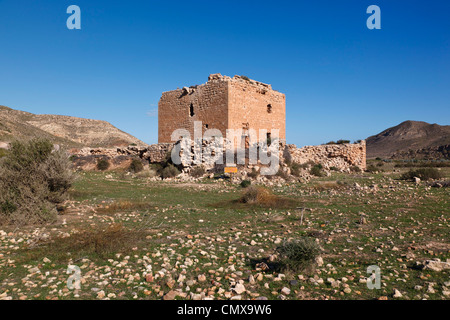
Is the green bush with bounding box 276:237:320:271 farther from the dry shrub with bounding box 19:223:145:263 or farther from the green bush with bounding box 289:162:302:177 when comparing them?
the green bush with bounding box 289:162:302:177

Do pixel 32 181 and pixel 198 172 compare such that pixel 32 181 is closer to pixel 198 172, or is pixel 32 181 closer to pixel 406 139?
pixel 198 172

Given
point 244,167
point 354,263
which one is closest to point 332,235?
point 354,263

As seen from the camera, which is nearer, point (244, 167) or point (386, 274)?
point (386, 274)

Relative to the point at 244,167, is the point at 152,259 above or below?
below

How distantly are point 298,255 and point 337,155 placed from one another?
19.5 metres

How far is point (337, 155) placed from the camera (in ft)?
69.7

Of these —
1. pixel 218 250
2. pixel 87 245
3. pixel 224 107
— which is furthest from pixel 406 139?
pixel 87 245

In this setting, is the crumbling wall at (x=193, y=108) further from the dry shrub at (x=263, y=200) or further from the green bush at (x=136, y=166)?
the dry shrub at (x=263, y=200)

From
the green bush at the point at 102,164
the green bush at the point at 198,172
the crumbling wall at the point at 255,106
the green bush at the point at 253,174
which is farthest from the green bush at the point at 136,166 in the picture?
the green bush at the point at 253,174

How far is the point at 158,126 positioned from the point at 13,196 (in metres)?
15.8

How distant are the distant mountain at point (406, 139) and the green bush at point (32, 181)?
52.5 m
